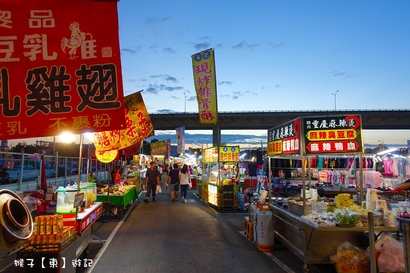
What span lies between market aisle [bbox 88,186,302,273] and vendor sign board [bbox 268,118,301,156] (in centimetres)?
244

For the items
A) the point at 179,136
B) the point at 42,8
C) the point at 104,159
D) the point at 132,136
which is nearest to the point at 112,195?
the point at 104,159

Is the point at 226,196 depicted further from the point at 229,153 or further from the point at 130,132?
the point at 130,132

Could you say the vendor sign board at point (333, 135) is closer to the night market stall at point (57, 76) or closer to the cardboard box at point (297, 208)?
the cardboard box at point (297, 208)

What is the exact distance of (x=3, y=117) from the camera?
298 cm

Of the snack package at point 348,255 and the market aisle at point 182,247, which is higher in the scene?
the snack package at point 348,255

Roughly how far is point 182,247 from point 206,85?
7.34 meters

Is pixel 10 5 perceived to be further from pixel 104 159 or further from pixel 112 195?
pixel 112 195

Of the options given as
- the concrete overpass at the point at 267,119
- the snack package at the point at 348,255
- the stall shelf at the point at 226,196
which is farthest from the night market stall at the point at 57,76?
the concrete overpass at the point at 267,119

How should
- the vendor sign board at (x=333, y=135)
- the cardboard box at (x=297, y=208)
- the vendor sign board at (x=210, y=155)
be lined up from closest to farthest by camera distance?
the vendor sign board at (x=333, y=135) < the cardboard box at (x=297, y=208) < the vendor sign board at (x=210, y=155)

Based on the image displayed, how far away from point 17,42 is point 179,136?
23766 mm

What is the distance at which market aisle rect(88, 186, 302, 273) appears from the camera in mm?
6035

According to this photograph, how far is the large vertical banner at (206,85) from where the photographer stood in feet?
41.7

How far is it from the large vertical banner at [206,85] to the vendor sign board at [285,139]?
435 centimetres

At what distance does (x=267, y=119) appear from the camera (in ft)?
137
